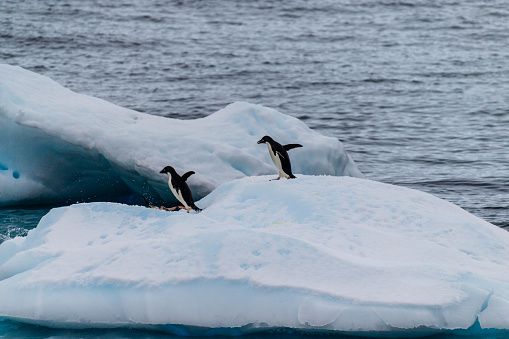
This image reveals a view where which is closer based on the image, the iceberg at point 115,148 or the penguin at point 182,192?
the penguin at point 182,192

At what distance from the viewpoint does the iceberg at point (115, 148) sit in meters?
8.20

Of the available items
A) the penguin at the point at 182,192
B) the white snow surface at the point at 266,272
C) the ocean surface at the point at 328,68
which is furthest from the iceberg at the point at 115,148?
the white snow surface at the point at 266,272

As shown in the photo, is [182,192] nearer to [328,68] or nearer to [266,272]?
[266,272]

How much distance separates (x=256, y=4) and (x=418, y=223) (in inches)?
896

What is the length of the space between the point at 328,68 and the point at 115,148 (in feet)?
39.2

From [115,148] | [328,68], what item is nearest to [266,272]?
[115,148]

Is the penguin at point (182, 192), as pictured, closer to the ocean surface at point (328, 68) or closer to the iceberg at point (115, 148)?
the iceberg at point (115, 148)

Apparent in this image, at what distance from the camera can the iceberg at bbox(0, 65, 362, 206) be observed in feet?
26.9

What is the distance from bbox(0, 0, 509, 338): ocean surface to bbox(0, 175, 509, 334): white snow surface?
100 inches

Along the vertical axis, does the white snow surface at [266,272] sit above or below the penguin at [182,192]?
below

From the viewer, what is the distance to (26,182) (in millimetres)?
8703

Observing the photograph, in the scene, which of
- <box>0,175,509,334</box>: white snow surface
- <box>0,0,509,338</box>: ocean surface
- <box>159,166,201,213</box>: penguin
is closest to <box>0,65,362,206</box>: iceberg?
<box>0,0,509,338</box>: ocean surface

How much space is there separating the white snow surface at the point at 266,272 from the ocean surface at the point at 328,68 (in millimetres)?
2549

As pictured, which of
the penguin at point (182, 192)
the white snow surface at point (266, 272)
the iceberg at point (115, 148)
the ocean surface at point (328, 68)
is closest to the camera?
the white snow surface at point (266, 272)
